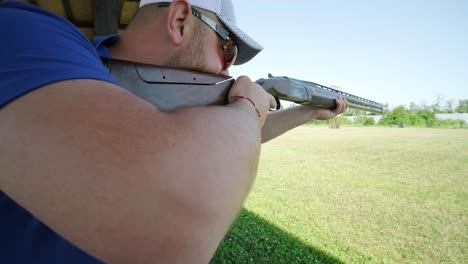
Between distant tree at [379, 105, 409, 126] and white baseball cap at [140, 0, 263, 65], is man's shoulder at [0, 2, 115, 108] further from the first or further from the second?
distant tree at [379, 105, 409, 126]

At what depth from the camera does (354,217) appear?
7168mm

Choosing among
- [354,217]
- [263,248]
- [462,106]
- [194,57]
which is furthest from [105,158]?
[462,106]

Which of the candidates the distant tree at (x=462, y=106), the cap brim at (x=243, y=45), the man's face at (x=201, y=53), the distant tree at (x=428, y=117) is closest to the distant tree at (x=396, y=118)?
the distant tree at (x=428, y=117)

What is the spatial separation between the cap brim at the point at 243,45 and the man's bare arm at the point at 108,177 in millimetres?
960

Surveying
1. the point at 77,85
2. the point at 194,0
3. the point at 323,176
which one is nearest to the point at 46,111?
the point at 77,85

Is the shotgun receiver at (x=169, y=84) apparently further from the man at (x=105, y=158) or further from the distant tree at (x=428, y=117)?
the distant tree at (x=428, y=117)

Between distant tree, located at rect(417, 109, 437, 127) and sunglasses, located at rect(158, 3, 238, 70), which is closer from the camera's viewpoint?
sunglasses, located at rect(158, 3, 238, 70)

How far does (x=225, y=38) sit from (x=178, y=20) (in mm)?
287

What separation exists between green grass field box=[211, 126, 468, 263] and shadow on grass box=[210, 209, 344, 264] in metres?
0.01

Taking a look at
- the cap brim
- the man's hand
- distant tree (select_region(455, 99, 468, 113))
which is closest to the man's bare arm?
the man's hand

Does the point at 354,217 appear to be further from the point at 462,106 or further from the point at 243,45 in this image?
the point at 462,106

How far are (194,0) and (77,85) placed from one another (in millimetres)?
856

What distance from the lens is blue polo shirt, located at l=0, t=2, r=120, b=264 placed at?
0.56 metres

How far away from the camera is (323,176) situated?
12.0 m
